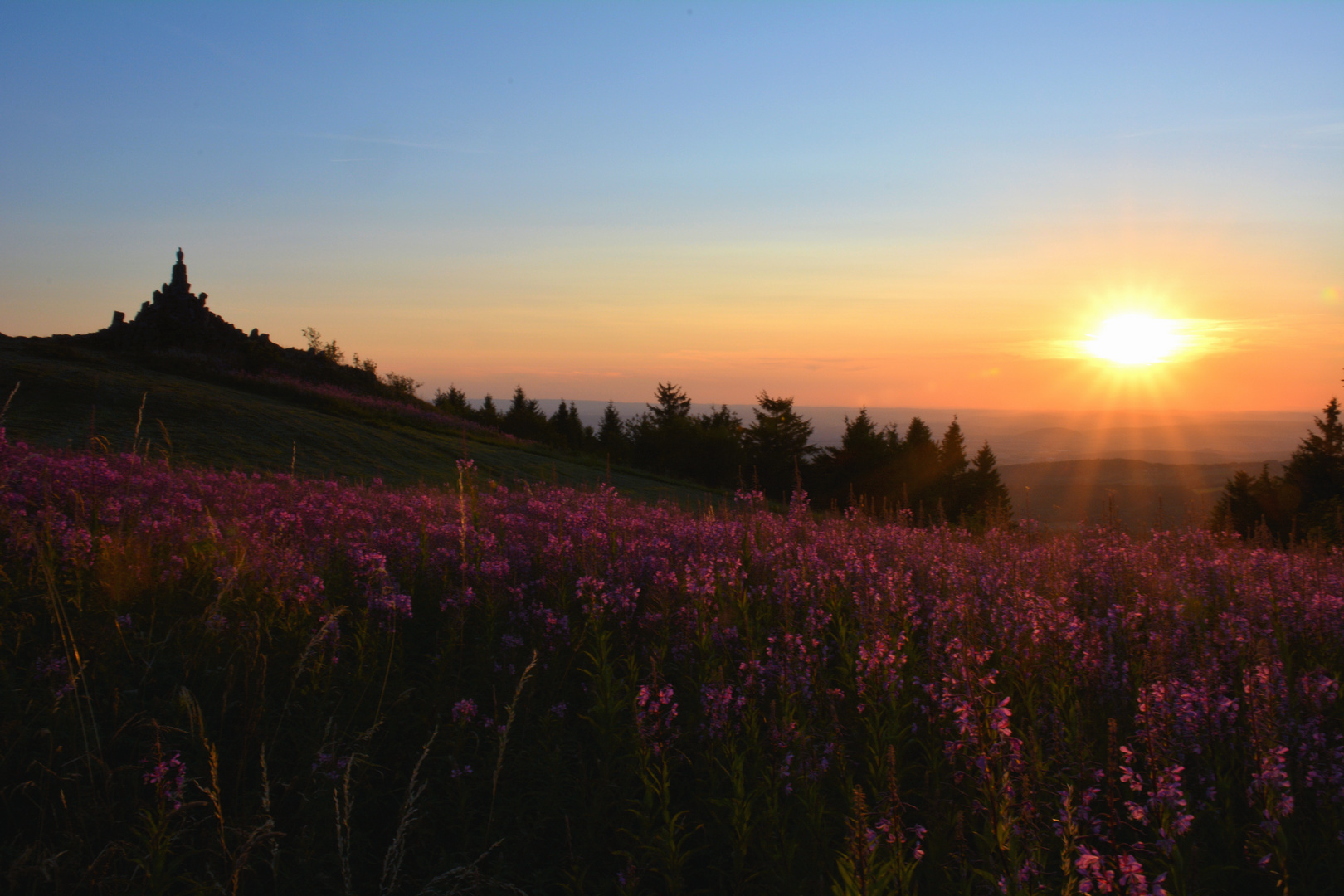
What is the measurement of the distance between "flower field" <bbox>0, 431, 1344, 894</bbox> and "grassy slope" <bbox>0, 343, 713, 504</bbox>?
611cm

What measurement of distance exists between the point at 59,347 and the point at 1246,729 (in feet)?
101

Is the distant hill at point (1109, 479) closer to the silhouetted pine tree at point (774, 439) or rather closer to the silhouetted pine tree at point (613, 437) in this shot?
the silhouetted pine tree at point (774, 439)

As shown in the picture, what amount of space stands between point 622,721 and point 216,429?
16030mm

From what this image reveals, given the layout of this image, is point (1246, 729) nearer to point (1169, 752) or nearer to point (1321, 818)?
point (1321, 818)

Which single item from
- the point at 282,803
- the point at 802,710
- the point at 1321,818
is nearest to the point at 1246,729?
the point at 1321,818

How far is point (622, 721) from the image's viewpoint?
13.3ft

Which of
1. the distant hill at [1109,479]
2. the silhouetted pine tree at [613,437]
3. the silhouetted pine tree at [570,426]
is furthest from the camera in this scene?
the distant hill at [1109,479]

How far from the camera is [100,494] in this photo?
642cm

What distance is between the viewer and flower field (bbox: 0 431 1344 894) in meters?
2.99

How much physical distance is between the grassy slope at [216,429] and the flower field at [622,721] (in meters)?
6.11

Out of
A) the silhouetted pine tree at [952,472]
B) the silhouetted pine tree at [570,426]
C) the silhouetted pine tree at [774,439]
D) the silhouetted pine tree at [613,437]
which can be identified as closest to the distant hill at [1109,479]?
the silhouetted pine tree at [952,472]

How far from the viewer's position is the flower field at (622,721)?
9.80 feet

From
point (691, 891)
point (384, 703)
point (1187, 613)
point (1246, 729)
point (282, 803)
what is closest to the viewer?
point (691, 891)

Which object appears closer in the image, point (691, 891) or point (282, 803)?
point (691, 891)
